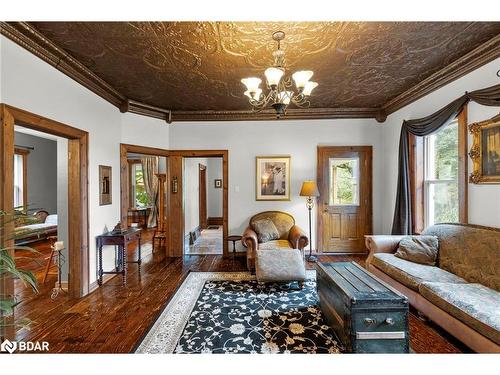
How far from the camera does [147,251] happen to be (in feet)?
17.9

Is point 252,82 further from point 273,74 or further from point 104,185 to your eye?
Answer: point 104,185

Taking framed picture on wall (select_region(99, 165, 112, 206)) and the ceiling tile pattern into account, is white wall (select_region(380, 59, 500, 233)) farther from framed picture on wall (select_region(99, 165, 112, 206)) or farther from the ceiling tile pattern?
framed picture on wall (select_region(99, 165, 112, 206))

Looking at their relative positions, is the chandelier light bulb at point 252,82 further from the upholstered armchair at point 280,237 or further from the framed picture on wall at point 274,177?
the framed picture on wall at point 274,177

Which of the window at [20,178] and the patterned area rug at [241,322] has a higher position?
the window at [20,178]

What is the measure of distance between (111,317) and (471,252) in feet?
12.7

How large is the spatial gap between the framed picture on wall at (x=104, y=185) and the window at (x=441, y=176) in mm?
4813

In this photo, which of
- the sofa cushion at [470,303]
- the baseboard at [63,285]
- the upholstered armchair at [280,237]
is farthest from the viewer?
the upholstered armchair at [280,237]

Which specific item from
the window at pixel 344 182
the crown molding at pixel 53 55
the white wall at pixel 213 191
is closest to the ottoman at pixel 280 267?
the window at pixel 344 182

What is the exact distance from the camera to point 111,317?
8.68 feet

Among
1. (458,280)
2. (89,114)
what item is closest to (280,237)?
(458,280)

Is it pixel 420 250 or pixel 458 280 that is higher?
pixel 420 250

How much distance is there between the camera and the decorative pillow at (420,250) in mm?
2969

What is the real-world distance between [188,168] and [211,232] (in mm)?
2297
